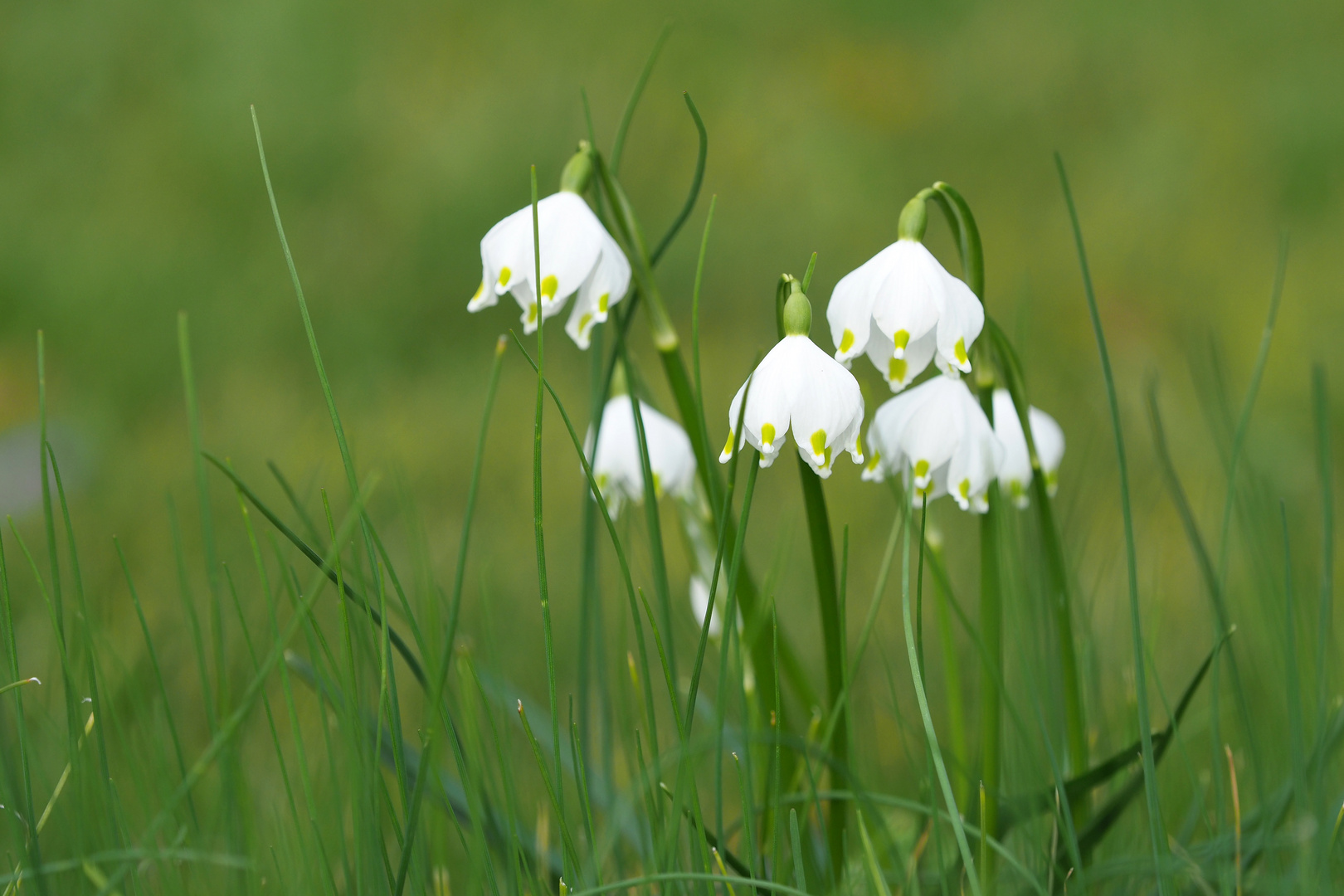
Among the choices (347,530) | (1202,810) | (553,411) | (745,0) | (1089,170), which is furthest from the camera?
(745,0)

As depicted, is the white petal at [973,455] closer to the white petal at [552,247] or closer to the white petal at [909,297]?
the white petal at [909,297]

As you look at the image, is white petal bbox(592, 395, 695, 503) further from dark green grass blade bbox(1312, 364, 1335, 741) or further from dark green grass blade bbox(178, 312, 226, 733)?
dark green grass blade bbox(1312, 364, 1335, 741)

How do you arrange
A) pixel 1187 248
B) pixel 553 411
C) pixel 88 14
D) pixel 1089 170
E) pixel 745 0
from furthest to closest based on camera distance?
pixel 745 0
pixel 88 14
pixel 1089 170
pixel 1187 248
pixel 553 411

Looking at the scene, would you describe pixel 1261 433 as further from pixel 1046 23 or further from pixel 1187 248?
pixel 1046 23

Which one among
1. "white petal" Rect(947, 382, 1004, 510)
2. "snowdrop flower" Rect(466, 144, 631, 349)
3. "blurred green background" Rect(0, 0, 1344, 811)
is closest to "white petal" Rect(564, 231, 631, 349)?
"snowdrop flower" Rect(466, 144, 631, 349)

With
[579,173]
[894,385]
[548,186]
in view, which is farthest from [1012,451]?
[548,186]

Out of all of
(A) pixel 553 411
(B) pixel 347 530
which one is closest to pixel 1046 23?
(A) pixel 553 411
